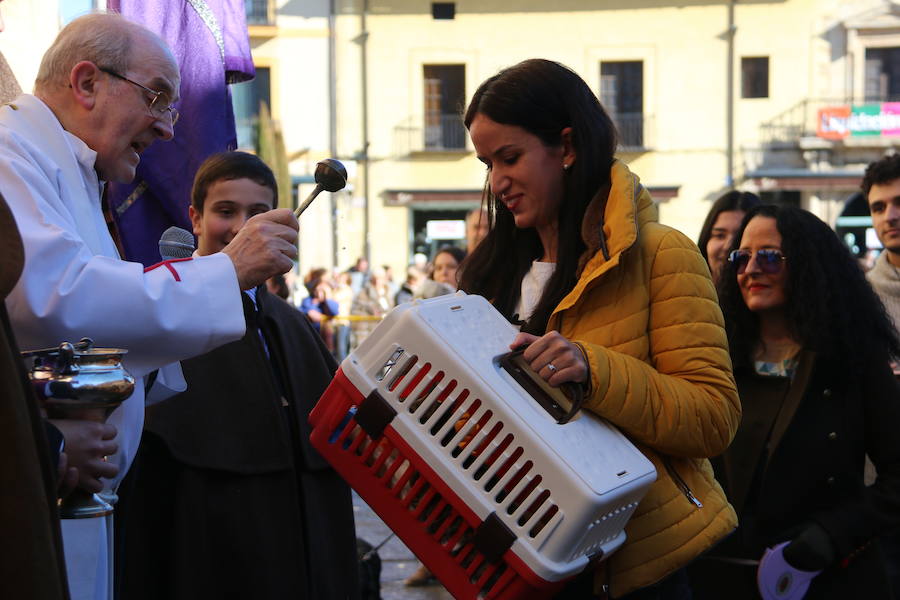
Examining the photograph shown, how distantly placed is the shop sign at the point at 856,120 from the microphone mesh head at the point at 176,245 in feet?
77.7

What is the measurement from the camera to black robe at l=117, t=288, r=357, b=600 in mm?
2615

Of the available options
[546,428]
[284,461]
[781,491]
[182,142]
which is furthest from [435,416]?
[182,142]

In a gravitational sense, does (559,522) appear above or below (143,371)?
below

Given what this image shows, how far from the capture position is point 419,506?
186cm

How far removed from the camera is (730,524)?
6.71 ft

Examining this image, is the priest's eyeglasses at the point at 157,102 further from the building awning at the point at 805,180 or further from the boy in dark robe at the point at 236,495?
the building awning at the point at 805,180

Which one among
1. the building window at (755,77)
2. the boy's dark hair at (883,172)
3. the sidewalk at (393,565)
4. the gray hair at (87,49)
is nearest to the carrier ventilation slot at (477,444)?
the gray hair at (87,49)

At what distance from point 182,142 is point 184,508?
1306mm

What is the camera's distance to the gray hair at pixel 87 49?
229cm

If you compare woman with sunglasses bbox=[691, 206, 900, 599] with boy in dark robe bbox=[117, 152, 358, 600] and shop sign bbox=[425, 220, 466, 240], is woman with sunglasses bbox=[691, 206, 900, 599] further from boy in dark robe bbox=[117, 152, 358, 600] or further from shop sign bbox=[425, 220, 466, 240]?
shop sign bbox=[425, 220, 466, 240]

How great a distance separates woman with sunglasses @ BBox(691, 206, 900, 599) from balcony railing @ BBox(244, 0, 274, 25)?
23161 millimetres

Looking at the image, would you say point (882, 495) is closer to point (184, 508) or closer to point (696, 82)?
point (184, 508)

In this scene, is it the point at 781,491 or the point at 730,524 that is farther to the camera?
the point at 781,491

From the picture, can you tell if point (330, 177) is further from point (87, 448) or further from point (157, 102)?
point (87, 448)
